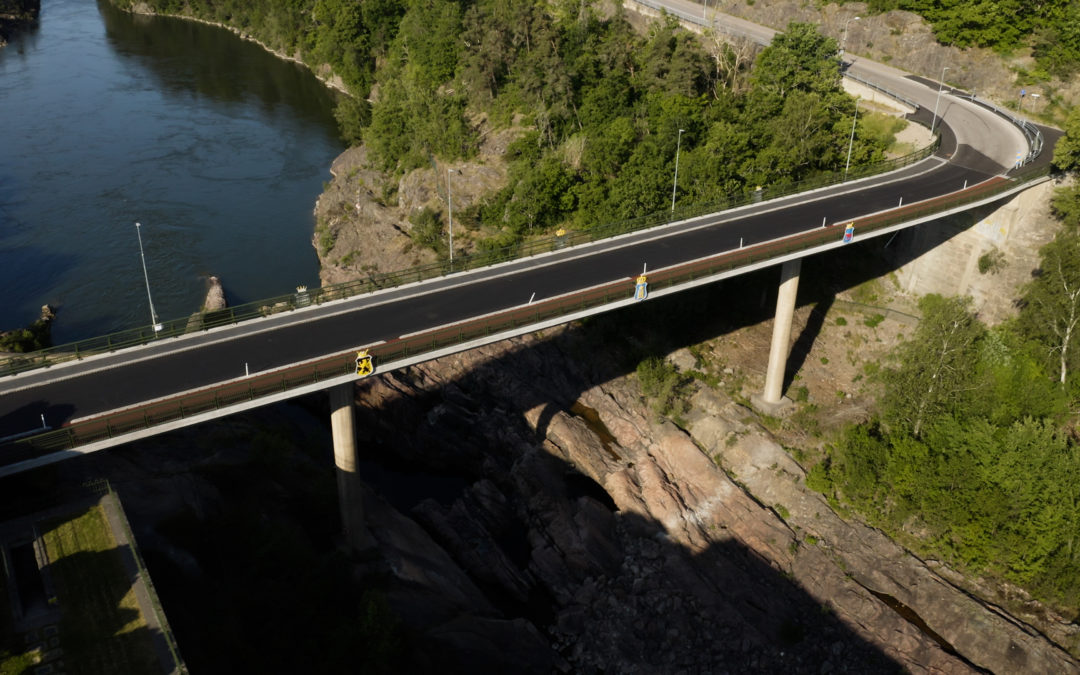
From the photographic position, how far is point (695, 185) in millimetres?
62312

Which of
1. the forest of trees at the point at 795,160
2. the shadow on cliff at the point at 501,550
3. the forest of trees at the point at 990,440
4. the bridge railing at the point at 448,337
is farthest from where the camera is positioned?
the forest of trees at the point at 795,160

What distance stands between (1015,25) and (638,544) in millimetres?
57653

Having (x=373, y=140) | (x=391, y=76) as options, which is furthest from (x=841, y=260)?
(x=391, y=76)

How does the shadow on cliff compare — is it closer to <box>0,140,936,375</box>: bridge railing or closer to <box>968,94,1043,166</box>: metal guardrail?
<box>0,140,936,375</box>: bridge railing

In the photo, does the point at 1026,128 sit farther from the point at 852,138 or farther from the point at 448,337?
the point at 448,337

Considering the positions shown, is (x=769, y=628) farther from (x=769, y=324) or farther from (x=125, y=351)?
(x=125, y=351)

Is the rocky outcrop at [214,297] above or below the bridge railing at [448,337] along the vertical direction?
below

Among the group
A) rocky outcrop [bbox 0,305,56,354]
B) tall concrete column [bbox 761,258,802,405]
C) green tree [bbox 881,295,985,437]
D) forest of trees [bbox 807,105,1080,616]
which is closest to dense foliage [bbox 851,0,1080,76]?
forest of trees [bbox 807,105,1080,616]

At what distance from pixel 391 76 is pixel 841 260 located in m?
58.2

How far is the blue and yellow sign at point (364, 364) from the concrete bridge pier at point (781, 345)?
25.4m

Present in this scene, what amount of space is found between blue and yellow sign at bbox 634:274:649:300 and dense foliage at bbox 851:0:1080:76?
4842 centimetres

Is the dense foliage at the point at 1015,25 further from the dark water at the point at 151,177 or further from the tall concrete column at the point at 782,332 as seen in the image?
the dark water at the point at 151,177

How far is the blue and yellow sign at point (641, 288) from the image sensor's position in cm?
3931

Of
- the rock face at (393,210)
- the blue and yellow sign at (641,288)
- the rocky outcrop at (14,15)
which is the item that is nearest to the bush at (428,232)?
the rock face at (393,210)
